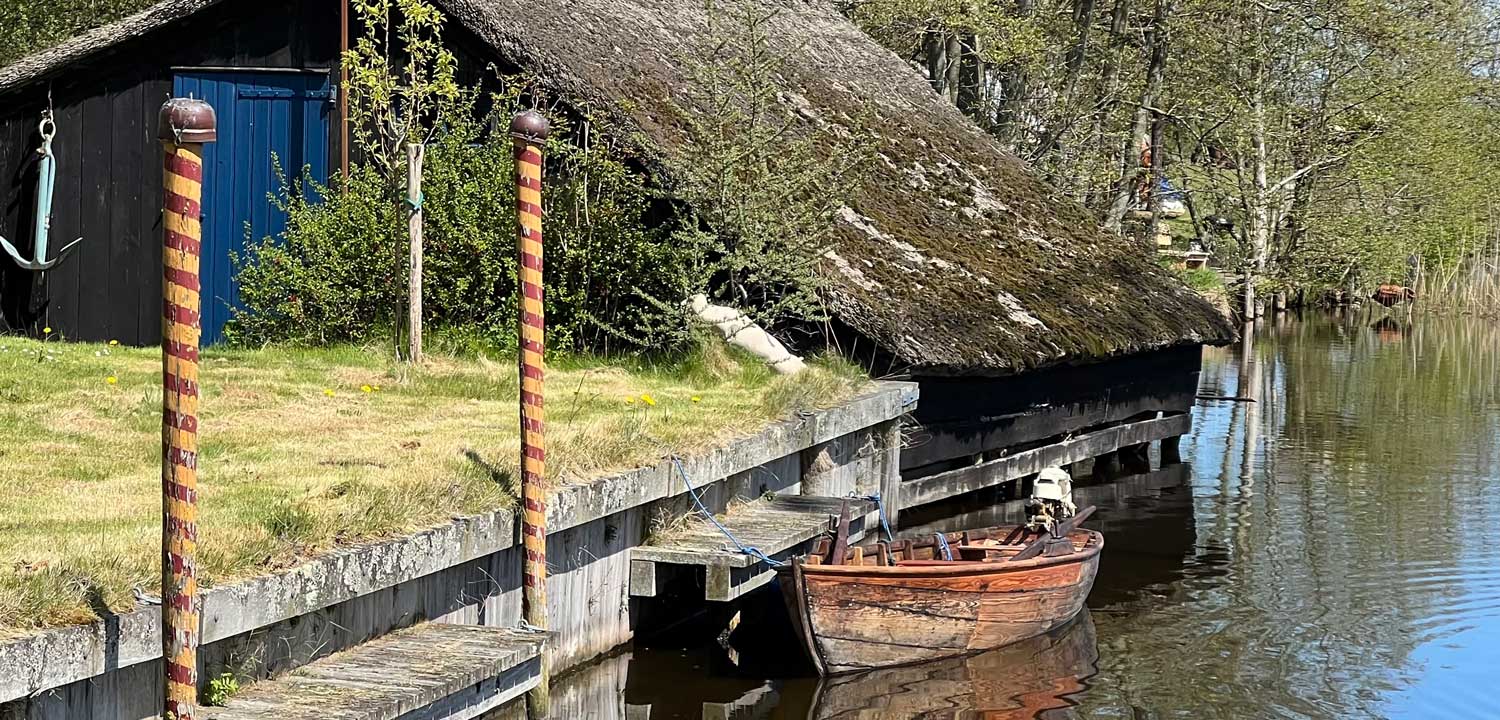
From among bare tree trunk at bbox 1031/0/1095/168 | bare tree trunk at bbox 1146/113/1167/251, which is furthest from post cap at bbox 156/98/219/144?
bare tree trunk at bbox 1146/113/1167/251

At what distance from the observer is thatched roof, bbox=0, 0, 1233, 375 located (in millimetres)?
13469

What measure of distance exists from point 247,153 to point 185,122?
889 centimetres

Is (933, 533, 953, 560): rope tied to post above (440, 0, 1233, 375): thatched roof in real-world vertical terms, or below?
below

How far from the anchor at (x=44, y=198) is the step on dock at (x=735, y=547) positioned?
6.71 metres

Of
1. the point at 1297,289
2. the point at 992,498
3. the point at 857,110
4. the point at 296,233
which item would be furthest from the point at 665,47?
the point at 1297,289

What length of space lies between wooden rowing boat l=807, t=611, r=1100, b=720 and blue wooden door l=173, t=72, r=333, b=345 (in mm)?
6767

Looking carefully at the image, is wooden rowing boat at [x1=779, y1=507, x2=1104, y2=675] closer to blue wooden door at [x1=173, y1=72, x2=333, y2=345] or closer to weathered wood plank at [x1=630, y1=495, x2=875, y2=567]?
weathered wood plank at [x1=630, y1=495, x2=875, y2=567]

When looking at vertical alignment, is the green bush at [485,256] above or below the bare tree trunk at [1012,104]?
below

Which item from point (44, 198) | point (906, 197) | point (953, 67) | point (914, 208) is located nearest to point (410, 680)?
point (44, 198)

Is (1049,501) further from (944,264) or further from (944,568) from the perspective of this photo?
(944,264)

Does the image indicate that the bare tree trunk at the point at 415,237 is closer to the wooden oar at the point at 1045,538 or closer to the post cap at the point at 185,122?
the wooden oar at the point at 1045,538

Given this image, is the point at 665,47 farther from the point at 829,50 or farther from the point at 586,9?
the point at 829,50

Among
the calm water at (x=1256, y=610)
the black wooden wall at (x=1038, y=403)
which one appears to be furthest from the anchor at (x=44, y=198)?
the black wooden wall at (x=1038, y=403)

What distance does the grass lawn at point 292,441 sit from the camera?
6441mm
